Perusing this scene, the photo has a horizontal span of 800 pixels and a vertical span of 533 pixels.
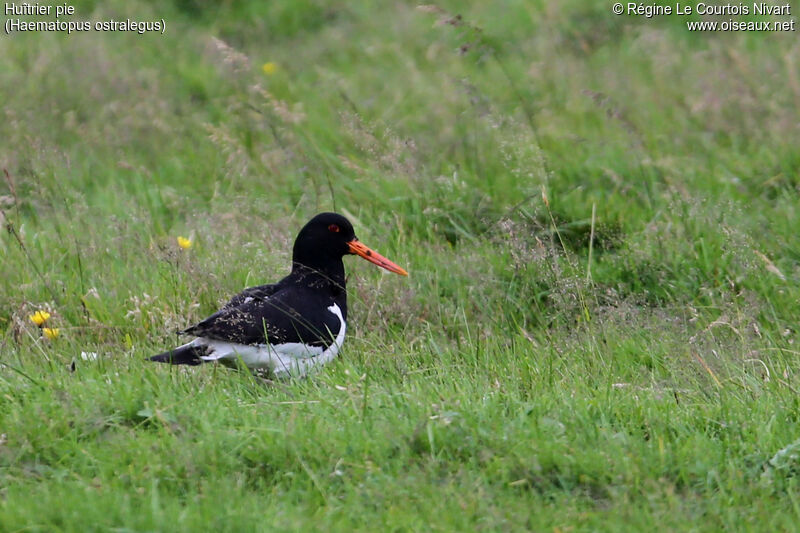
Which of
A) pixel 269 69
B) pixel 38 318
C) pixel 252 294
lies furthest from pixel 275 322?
pixel 269 69

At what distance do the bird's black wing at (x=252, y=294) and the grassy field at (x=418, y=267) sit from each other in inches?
15.1

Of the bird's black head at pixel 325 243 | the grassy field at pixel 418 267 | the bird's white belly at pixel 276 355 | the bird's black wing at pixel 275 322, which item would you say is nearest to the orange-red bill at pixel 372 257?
the bird's black head at pixel 325 243

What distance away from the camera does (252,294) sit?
515 centimetres

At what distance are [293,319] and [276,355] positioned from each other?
24 cm

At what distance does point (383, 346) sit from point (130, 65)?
5.15m

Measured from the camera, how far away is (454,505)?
3391 millimetres

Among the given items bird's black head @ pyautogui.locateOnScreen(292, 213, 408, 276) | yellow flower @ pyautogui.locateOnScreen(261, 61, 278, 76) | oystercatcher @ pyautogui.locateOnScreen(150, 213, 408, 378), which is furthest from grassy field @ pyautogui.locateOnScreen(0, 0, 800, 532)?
bird's black head @ pyautogui.locateOnScreen(292, 213, 408, 276)

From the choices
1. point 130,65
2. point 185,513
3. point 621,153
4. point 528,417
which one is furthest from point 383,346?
point 130,65

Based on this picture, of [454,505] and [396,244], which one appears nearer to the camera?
[454,505]

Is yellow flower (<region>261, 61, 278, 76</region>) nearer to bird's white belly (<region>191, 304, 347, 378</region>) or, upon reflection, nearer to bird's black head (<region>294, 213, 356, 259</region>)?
bird's black head (<region>294, 213, 356, 259</region>)

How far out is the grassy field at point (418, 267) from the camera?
3557 mm

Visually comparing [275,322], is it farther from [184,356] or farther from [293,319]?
[184,356]

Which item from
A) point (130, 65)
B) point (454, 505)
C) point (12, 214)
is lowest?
point (454, 505)

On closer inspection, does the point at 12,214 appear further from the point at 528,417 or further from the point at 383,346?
the point at 528,417
